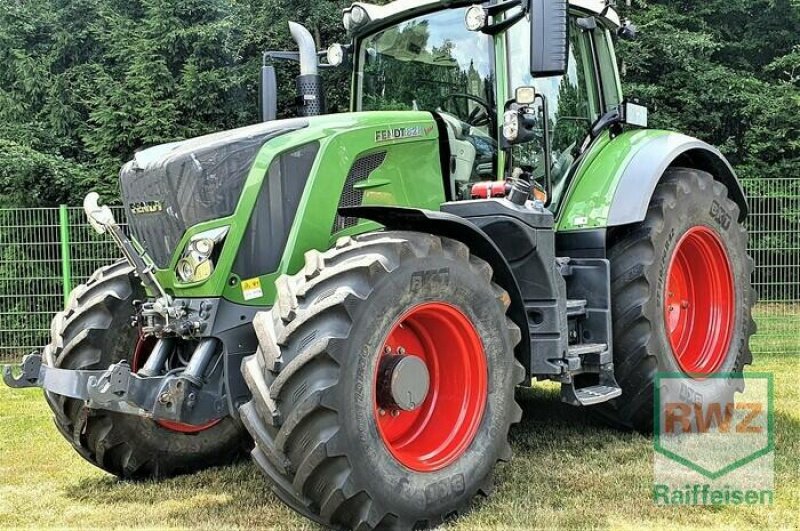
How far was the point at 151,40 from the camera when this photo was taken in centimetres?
1377

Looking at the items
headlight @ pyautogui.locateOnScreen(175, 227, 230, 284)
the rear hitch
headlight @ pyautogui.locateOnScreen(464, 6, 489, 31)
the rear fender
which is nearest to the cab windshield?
headlight @ pyautogui.locateOnScreen(464, 6, 489, 31)

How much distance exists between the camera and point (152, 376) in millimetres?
3549

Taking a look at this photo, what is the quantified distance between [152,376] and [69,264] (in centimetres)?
600

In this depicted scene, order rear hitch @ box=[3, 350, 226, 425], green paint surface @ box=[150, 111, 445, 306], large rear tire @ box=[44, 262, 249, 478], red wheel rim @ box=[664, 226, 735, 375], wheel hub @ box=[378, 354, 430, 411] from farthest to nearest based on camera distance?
1. red wheel rim @ box=[664, 226, 735, 375]
2. large rear tire @ box=[44, 262, 249, 478]
3. green paint surface @ box=[150, 111, 445, 306]
4. wheel hub @ box=[378, 354, 430, 411]
5. rear hitch @ box=[3, 350, 226, 425]

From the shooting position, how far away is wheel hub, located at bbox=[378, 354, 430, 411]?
3.43m

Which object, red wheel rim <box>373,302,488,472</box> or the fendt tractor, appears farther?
red wheel rim <box>373,302,488,472</box>

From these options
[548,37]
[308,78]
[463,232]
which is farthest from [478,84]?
[463,232]

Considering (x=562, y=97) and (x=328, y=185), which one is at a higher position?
(x=562, y=97)

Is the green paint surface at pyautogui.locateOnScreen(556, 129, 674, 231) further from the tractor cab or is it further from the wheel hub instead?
the wheel hub

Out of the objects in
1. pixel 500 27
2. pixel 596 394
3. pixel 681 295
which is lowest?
pixel 596 394

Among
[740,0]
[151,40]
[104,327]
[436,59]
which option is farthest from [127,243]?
[740,0]

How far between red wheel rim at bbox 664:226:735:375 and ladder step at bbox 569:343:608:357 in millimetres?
1115

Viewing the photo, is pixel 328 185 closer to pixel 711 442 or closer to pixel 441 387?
pixel 441 387

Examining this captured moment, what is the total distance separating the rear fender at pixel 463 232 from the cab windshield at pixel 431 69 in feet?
3.51
